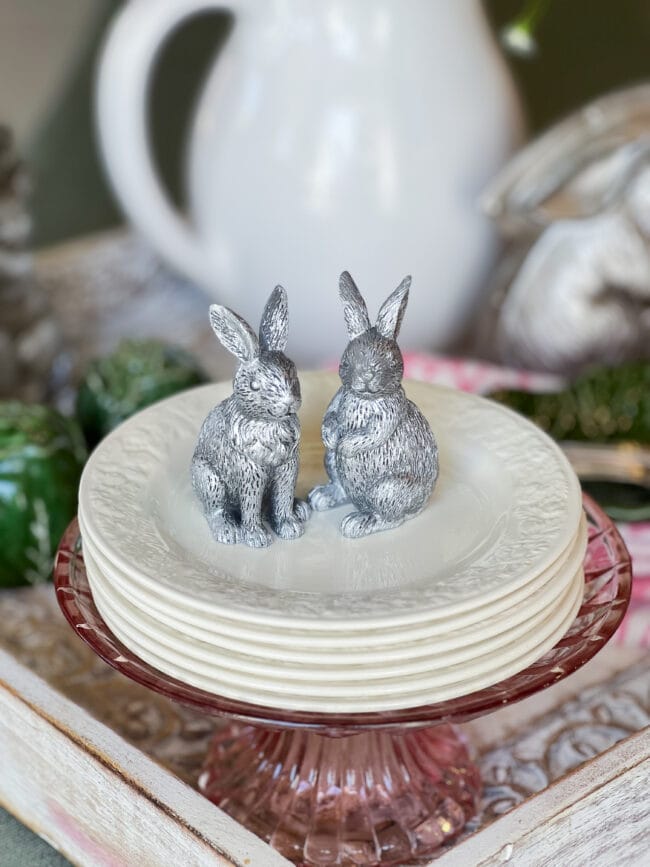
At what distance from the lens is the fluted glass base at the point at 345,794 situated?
516 millimetres

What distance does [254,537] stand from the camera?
47 cm

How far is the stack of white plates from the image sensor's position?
40cm

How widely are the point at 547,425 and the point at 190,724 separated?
1.09 ft

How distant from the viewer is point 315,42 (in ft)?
2.70

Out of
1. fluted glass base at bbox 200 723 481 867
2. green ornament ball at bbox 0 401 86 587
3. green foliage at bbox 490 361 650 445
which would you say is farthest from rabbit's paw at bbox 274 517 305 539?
green foliage at bbox 490 361 650 445

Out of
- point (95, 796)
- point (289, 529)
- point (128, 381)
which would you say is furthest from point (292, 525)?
point (128, 381)

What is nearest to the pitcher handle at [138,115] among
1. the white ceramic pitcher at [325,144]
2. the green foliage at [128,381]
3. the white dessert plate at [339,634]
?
the white ceramic pitcher at [325,144]

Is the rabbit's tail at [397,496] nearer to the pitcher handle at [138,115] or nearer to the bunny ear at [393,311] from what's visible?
the bunny ear at [393,311]

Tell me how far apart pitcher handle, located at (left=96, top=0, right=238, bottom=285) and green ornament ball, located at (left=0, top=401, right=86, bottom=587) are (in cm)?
26

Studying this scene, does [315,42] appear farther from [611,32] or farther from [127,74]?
[611,32]

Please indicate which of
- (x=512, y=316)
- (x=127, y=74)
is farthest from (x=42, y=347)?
(x=512, y=316)

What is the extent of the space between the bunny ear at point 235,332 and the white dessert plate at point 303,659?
113 mm

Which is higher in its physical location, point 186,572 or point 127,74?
point 127,74

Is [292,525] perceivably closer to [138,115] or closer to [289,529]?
[289,529]
